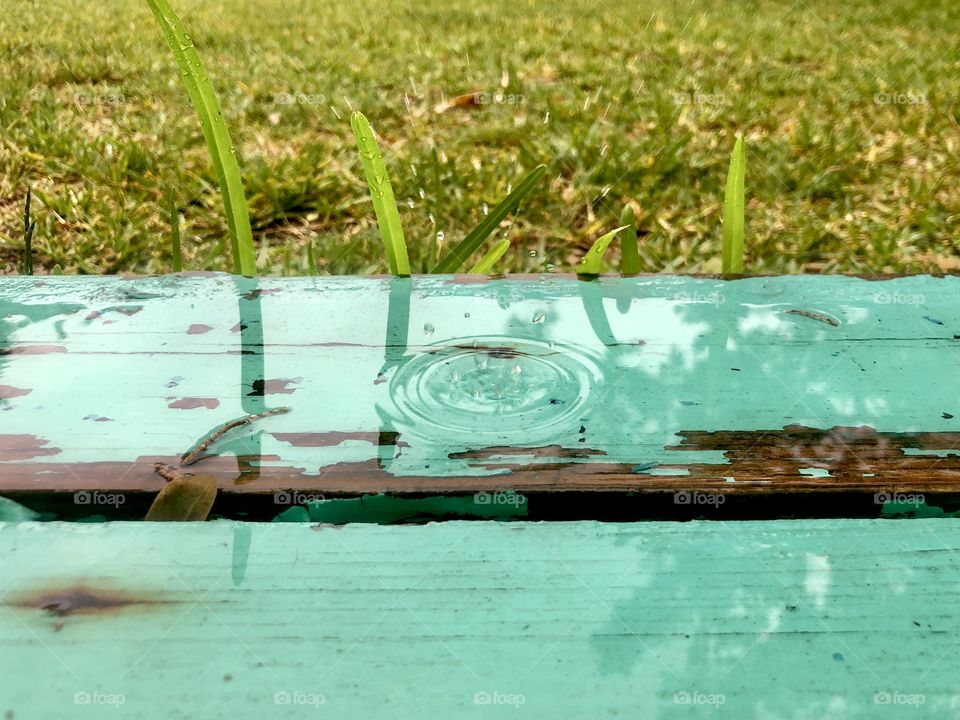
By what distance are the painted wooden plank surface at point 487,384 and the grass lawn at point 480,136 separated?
1.37 metres

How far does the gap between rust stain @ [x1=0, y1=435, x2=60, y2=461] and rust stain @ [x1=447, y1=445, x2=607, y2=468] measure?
317 mm

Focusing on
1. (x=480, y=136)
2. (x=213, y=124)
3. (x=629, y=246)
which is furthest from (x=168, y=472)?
(x=480, y=136)

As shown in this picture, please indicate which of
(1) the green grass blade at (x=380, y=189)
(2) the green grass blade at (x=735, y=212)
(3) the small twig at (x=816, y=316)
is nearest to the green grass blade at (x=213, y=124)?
(1) the green grass blade at (x=380, y=189)

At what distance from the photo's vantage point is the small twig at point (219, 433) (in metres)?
0.73

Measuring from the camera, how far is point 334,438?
757 mm

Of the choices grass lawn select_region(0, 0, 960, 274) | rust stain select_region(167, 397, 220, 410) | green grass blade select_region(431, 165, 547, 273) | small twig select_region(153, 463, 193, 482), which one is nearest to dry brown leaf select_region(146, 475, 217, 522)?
small twig select_region(153, 463, 193, 482)

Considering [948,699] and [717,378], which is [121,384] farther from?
[948,699]

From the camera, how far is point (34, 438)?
765 mm

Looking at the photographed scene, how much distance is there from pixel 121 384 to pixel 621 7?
16.8ft

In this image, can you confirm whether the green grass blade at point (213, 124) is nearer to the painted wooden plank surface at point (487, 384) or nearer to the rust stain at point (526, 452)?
the painted wooden plank surface at point (487, 384)

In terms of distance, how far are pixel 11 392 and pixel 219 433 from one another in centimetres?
21

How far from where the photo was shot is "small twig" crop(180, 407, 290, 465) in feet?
2.39

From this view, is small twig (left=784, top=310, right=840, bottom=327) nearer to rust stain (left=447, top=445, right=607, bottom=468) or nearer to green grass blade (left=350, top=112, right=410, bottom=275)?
rust stain (left=447, top=445, right=607, bottom=468)

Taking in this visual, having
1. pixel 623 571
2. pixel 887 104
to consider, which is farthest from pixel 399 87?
pixel 623 571
